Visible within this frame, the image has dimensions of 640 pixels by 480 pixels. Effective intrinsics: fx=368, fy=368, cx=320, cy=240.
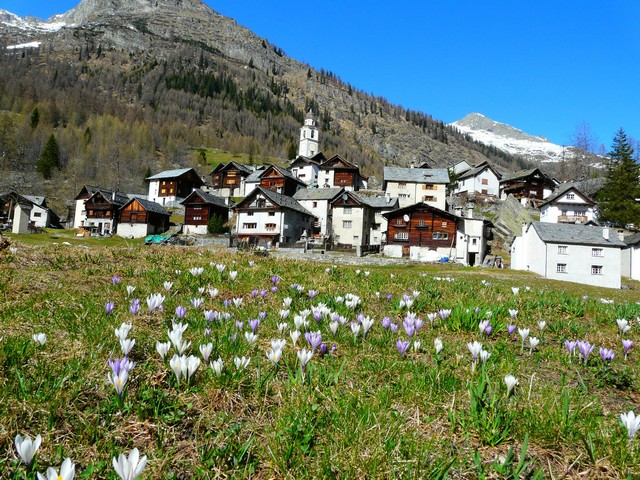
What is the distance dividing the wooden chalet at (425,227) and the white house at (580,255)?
15.5m

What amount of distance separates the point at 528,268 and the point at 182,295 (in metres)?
55.5

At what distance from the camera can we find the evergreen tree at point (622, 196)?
7419 centimetres

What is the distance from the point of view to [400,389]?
3.05 metres

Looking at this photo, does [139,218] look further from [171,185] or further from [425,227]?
[425,227]

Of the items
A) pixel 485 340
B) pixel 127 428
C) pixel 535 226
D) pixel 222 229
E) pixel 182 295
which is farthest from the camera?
pixel 222 229

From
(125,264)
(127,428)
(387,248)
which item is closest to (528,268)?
(387,248)

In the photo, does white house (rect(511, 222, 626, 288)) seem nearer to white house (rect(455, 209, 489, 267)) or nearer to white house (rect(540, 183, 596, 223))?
white house (rect(455, 209, 489, 267))

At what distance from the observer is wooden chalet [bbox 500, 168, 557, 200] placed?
97.1 m

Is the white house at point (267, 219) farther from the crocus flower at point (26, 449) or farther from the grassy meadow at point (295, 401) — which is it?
the crocus flower at point (26, 449)

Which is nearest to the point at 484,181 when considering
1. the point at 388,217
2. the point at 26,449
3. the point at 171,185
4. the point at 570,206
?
the point at 570,206

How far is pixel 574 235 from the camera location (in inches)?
1940

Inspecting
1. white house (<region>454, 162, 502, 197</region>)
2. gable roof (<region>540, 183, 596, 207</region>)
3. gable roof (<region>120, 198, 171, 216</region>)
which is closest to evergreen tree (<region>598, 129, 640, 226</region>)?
gable roof (<region>540, 183, 596, 207</region>)

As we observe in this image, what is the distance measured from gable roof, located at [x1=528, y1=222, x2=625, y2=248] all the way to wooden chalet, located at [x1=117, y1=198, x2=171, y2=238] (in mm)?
74757

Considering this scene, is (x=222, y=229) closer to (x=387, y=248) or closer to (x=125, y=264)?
(x=387, y=248)
